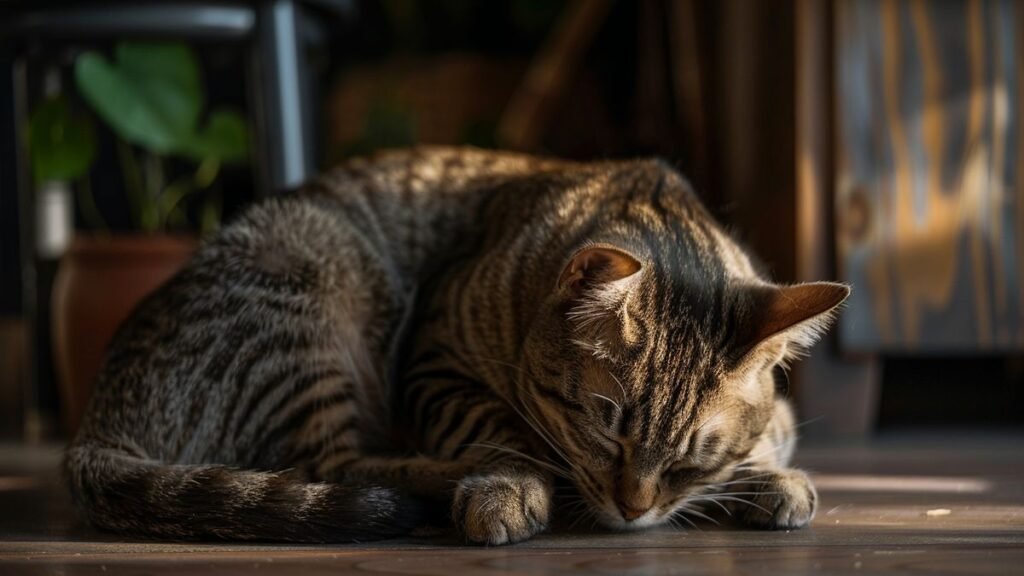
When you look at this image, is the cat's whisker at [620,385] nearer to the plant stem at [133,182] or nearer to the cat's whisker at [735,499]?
the cat's whisker at [735,499]

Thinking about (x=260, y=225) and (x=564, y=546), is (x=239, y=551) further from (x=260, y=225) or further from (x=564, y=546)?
(x=260, y=225)

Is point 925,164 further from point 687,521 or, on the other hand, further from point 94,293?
point 94,293

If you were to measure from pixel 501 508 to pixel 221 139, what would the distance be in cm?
183

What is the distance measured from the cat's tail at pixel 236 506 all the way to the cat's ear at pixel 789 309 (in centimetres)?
52

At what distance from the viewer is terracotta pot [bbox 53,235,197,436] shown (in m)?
2.64

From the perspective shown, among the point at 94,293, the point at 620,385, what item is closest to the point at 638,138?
the point at 94,293

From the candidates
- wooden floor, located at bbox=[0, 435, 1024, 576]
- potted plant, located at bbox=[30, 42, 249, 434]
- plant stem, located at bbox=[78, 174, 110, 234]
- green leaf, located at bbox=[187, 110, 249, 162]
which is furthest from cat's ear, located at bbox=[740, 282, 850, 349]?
plant stem, located at bbox=[78, 174, 110, 234]

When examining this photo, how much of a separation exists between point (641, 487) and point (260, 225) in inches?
33.2

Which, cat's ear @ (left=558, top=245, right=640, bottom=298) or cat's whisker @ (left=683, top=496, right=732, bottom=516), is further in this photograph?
cat's whisker @ (left=683, top=496, right=732, bottom=516)

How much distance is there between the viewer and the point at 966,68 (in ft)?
7.88

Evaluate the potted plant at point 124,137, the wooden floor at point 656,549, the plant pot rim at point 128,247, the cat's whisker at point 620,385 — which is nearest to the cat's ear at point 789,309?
the cat's whisker at point 620,385

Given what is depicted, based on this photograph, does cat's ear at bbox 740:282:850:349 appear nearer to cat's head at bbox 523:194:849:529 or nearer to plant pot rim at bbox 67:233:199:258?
cat's head at bbox 523:194:849:529

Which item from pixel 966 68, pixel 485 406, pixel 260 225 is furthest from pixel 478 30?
pixel 485 406

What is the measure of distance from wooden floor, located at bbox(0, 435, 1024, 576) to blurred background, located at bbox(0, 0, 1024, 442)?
35 centimetres
